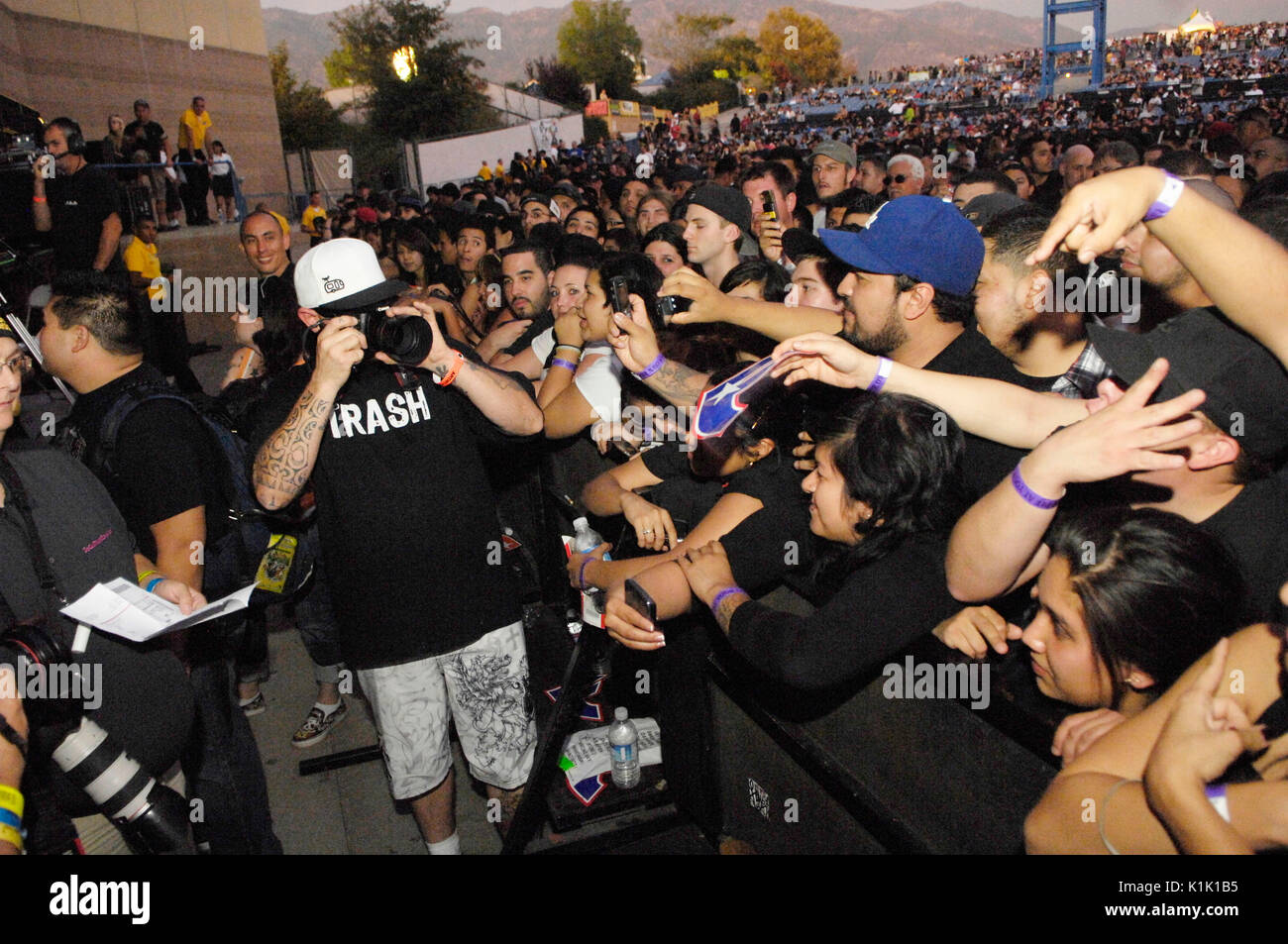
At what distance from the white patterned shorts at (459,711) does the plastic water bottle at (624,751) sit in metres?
0.34

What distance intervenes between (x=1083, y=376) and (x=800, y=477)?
0.96m

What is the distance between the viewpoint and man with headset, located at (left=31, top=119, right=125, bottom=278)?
803 centimetres

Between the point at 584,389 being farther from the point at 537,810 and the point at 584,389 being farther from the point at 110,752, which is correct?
the point at 110,752

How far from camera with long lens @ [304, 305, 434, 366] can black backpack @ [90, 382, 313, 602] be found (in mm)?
620

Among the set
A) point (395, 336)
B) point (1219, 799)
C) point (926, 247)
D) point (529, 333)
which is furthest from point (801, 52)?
point (1219, 799)

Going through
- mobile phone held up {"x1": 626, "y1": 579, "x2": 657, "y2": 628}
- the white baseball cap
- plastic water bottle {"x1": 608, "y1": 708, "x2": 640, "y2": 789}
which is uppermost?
the white baseball cap

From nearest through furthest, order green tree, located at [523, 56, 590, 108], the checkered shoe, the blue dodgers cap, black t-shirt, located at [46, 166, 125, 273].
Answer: the blue dodgers cap < the checkered shoe < black t-shirt, located at [46, 166, 125, 273] < green tree, located at [523, 56, 590, 108]

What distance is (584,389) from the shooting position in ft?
12.6

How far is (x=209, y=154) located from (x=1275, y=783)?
18931 millimetres

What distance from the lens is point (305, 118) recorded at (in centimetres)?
4512

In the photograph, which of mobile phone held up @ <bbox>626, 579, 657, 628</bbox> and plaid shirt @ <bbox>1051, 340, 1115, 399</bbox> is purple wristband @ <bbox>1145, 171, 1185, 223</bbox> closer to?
plaid shirt @ <bbox>1051, 340, 1115, 399</bbox>

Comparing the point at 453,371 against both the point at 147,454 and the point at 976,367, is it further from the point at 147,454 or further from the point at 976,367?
the point at 976,367

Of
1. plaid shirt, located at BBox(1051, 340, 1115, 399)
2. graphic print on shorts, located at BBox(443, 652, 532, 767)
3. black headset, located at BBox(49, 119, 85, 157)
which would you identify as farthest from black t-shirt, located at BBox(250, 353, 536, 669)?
black headset, located at BBox(49, 119, 85, 157)

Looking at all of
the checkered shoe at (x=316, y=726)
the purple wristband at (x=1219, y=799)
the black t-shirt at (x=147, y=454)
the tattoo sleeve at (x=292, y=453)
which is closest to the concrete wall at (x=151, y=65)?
the checkered shoe at (x=316, y=726)
